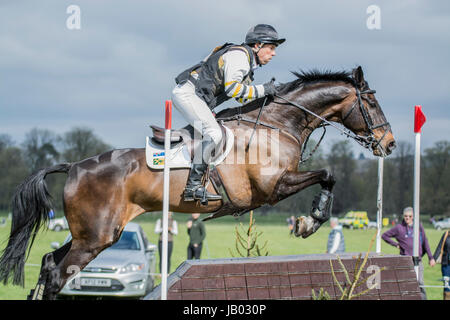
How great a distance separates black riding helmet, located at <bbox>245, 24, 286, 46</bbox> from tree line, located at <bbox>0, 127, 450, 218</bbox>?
23.3 meters

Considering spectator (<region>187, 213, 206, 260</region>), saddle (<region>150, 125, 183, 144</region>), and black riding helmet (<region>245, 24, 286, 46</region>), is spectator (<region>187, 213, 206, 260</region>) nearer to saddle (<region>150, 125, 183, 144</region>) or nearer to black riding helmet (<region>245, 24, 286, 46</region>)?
saddle (<region>150, 125, 183, 144</region>)

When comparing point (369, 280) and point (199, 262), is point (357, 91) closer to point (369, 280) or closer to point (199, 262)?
point (369, 280)

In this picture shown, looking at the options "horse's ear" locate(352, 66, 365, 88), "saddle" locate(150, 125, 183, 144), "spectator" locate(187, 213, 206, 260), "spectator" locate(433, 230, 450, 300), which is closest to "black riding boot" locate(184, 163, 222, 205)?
"saddle" locate(150, 125, 183, 144)

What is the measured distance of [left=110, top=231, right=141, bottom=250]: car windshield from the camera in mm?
8867

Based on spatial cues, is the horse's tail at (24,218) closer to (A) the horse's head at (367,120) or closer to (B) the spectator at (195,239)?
(A) the horse's head at (367,120)

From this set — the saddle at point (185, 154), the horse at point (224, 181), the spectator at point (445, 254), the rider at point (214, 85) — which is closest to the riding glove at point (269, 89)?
the rider at point (214, 85)

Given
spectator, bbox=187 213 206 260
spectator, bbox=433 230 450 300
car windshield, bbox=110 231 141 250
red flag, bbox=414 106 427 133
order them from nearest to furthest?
red flag, bbox=414 106 427 133 → spectator, bbox=433 230 450 300 → car windshield, bbox=110 231 141 250 → spectator, bbox=187 213 206 260

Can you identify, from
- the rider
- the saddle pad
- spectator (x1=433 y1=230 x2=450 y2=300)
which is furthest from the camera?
spectator (x1=433 y1=230 x2=450 y2=300)

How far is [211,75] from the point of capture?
387cm

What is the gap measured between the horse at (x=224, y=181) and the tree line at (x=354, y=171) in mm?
22800

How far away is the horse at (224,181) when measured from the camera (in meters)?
3.89

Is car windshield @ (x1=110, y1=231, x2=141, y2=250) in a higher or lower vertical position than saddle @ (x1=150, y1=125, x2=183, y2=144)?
lower

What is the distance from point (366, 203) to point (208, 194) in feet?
94.0
